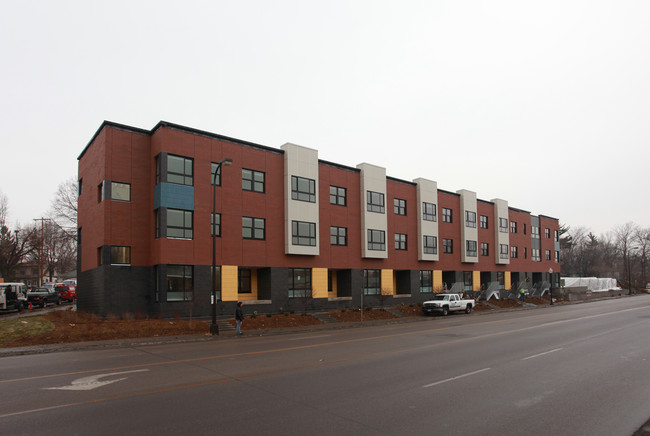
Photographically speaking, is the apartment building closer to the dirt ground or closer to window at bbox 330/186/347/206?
window at bbox 330/186/347/206

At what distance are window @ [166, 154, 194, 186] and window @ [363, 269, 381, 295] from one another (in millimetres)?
17068

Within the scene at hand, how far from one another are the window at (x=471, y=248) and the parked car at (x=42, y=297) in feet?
140

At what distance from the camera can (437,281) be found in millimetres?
45375

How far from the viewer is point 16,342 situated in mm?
19078

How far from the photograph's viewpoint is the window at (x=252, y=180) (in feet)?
102

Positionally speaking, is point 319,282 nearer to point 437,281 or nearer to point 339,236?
point 339,236

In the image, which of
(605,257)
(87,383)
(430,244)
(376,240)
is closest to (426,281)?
(430,244)

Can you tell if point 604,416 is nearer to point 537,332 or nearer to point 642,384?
point 642,384

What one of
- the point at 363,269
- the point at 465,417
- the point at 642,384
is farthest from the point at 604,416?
the point at 363,269

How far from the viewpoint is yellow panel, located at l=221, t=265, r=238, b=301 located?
95.2ft

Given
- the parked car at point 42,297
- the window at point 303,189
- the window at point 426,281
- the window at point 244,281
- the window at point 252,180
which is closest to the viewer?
the window at point 252,180

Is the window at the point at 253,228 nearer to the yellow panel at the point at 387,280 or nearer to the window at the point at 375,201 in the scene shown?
the window at the point at 375,201

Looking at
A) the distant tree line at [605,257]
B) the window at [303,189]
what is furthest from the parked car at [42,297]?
the distant tree line at [605,257]

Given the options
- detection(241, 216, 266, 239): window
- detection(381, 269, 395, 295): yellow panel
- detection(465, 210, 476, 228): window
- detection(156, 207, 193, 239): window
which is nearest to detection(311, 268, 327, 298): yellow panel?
detection(241, 216, 266, 239): window
